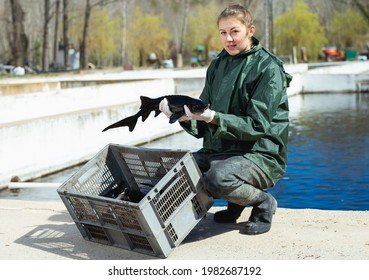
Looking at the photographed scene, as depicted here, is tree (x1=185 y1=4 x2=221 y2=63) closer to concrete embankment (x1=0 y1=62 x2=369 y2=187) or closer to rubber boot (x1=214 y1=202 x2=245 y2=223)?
concrete embankment (x1=0 y1=62 x2=369 y2=187)

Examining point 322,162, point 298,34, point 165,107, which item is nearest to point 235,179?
point 165,107

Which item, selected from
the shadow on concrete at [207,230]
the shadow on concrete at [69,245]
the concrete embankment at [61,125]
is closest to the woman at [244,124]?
the shadow on concrete at [207,230]

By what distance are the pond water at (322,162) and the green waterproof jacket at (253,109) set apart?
3.35m

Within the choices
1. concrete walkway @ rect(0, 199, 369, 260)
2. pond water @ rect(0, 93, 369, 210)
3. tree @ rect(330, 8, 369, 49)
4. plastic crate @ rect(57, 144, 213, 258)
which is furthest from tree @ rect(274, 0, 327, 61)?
plastic crate @ rect(57, 144, 213, 258)

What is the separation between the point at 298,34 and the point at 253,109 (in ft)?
173

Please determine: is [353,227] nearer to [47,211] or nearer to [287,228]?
[287,228]

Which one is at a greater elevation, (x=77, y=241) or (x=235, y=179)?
(x=235, y=179)

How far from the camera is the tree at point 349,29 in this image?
6538cm

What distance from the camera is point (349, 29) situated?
217ft

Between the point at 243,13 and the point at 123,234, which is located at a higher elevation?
the point at 243,13

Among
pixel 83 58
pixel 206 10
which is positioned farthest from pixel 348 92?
pixel 206 10

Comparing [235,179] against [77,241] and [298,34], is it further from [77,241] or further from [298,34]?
[298,34]
